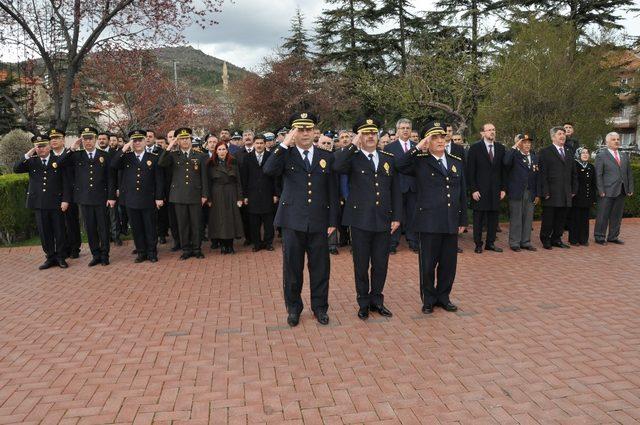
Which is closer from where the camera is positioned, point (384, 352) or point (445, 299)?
point (384, 352)

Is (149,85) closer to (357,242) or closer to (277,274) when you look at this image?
(277,274)

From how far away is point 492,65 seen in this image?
63.3 feet

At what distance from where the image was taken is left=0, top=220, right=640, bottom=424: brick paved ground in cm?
352

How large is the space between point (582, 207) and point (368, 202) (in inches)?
225

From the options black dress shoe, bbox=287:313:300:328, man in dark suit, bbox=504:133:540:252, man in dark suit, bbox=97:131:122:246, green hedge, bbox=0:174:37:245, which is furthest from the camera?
green hedge, bbox=0:174:37:245

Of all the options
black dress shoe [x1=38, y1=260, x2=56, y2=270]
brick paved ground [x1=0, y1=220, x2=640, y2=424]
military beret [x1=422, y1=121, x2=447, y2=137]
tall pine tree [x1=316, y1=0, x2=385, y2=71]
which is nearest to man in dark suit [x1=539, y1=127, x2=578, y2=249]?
brick paved ground [x1=0, y1=220, x2=640, y2=424]

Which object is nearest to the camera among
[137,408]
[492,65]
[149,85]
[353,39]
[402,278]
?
[137,408]

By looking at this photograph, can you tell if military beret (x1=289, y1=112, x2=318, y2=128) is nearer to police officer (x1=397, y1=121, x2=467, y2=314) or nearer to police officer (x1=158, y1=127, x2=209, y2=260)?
police officer (x1=397, y1=121, x2=467, y2=314)

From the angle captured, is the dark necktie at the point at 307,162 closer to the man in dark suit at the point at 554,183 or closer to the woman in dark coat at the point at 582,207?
the man in dark suit at the point at 554,183

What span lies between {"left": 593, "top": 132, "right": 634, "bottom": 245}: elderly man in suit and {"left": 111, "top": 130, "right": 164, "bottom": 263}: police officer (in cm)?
780

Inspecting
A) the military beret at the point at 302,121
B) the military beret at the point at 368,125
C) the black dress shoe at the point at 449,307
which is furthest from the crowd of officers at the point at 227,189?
the military beret at the point at 302,121

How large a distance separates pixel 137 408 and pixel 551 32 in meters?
18.1

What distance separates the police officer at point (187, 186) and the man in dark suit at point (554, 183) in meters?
5.90

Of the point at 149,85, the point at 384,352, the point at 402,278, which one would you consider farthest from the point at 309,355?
the point at 149,85
